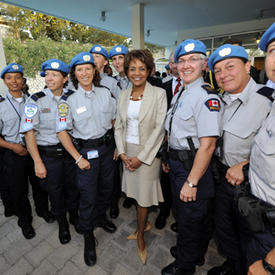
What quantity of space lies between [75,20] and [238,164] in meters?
8.85

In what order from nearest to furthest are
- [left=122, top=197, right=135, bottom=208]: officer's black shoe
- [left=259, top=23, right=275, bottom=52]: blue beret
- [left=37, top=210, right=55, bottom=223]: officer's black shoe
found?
[left=259, top=23, right=275, bottom=52]: blue beret, [left=37, top=210, right=55, bottom=223]: officer's black shoe, [left=122, top=197, right=135, bottom=208]: officer's black shoe

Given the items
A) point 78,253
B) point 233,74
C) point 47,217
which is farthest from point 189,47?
point 47,217

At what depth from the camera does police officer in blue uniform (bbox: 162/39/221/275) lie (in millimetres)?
1370

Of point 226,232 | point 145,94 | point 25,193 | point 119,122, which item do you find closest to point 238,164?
point 226,232

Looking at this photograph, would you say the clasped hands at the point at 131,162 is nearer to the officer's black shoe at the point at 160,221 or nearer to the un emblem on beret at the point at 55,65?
the officer's black shoe at the point at 160,221

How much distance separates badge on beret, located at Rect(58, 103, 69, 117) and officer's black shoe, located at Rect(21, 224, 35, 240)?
5.16 feet

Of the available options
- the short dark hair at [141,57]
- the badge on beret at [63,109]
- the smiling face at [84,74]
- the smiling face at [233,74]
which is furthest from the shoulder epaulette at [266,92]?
the badge on beret at [63,109]

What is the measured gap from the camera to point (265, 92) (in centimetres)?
137

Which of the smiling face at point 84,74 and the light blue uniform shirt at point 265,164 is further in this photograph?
the smiling face at point 84,74

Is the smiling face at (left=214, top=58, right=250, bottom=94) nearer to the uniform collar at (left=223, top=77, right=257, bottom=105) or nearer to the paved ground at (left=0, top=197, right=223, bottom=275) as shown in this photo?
the uniform collar at (left=223, top=77, right=257, bottom=105)

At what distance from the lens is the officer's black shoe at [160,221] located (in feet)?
7.84

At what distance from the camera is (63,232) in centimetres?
223

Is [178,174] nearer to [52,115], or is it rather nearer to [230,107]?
[230,107]

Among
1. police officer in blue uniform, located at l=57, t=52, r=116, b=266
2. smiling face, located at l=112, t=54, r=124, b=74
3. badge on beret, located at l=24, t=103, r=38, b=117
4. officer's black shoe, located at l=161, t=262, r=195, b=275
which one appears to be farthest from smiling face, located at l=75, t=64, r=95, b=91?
officer's black shoe, located at l=161, t=262, r=195, b=275
